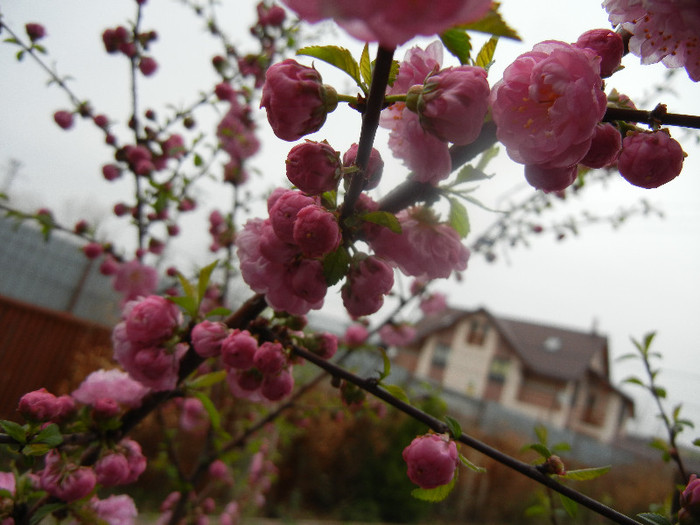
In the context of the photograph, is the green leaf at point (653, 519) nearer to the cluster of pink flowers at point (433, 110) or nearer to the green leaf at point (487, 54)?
the cluster of pink flowers at point (433, 110)

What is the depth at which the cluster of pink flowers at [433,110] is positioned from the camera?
1.60ft

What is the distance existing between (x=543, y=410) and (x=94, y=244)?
1791cm

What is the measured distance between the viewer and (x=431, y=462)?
2.22 feet

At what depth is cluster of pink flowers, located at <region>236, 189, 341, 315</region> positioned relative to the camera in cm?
54

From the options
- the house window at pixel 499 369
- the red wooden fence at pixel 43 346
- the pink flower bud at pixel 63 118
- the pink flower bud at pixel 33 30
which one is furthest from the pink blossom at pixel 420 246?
the house window at pixel 499 369

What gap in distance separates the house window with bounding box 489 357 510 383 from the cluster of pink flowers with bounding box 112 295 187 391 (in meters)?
18.0

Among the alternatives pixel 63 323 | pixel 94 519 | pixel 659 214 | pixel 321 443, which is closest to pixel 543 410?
pixel 321 443

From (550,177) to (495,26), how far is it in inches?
9.0

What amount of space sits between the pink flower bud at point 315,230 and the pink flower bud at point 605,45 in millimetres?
453

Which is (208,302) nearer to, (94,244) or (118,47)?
(94,244)

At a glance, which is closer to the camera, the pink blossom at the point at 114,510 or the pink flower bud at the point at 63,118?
the pink blossom at the point at 114,510

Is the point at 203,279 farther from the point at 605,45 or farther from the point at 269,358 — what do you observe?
the point at 605,45

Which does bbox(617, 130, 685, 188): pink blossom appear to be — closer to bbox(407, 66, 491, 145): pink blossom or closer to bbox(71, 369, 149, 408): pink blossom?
bbox(407, 66, 491, 145): pink blossom

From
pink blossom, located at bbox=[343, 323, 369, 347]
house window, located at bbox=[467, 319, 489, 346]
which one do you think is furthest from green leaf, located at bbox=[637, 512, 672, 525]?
house window, located at bbox=[467, 319, 489, 346]
